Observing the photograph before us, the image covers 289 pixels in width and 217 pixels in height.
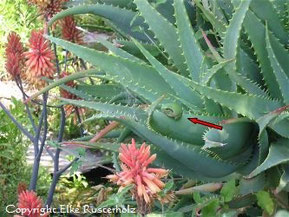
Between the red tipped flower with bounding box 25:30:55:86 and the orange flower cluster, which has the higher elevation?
the orange flower cluster

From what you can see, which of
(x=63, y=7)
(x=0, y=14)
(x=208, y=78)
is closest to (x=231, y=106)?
(x=208, y=78)

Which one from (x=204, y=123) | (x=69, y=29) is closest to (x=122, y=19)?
(x=69, y=29)

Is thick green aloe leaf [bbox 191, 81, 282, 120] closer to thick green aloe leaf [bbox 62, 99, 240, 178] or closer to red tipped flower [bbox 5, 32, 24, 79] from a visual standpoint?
thick green aloe leaf [bbox 62, 99, 240, 178]

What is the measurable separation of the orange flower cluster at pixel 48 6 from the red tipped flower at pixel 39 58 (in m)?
0.16

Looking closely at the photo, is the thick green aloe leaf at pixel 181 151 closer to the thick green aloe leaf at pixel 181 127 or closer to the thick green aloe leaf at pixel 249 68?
the thick green aloe leaf at pixel 181 127

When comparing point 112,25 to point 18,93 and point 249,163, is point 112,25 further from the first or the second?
point 18,93

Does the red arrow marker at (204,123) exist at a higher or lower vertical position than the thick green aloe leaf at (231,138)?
higher

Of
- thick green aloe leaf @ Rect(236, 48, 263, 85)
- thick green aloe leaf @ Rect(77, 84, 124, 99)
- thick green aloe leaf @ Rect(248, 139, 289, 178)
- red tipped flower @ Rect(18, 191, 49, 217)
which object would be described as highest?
thick green aloe leaf @ Rect(77, 84, 124, 99)

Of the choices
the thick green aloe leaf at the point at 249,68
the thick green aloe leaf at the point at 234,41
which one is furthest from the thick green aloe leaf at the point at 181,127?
the thick green aloe leaf at the point at 249,68

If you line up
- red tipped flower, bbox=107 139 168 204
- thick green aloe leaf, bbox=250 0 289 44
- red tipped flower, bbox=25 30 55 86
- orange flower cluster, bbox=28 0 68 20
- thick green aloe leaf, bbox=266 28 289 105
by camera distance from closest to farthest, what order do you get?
red tipped flower, bbox=107 139 168 204 → thick green aloe leaf, bbox=266 28 289 105 → thick green aloe leaf, bbox=250 0 289 44 → red tipped flower, bbox=25 30 55 86 → orange flower cluster, bbox=28 0 68 20

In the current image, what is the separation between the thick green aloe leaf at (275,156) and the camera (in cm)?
139

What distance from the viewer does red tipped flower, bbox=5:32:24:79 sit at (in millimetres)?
1909

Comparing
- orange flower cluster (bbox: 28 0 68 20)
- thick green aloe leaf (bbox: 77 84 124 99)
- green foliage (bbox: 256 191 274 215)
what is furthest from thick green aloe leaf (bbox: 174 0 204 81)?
orange flower cluster (bbox: 28 0 68 20)

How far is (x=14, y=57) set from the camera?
190 cm
